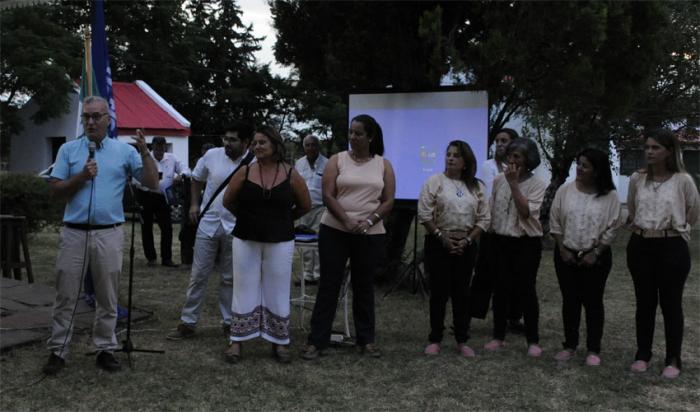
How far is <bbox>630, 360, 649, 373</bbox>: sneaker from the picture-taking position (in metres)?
4.84

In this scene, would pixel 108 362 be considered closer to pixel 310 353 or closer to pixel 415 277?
pixel 310 353

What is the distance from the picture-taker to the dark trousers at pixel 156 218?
30.9ft

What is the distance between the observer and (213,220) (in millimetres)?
5371

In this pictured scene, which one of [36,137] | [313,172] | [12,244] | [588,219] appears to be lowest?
[12,244]

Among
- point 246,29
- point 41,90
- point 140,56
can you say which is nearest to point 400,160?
point 41,90

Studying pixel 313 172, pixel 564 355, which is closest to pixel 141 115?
pixel 313 172

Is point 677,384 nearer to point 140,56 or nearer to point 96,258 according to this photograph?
point 96,258

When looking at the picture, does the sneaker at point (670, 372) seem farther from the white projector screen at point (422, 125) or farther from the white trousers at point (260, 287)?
the white projector screen at point (422, 125)

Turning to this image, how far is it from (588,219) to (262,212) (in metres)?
2.39

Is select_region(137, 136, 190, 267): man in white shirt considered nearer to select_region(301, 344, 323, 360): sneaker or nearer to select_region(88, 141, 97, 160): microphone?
select_region(301, 344, 323, 360): sneaker

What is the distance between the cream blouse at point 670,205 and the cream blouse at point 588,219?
0.20 meters

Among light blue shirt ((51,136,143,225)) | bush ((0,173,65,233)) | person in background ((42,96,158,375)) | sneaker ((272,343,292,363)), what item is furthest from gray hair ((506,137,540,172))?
bush ((0,173,65,233))

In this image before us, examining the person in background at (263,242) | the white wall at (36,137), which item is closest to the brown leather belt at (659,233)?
the person in background at (263,242)

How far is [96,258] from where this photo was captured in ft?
14.3
